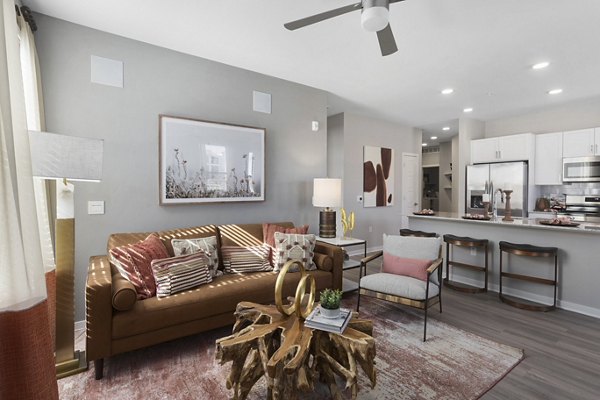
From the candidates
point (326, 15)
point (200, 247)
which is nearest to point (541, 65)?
point (326, 15)

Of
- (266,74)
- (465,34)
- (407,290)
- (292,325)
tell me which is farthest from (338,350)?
(266,74)

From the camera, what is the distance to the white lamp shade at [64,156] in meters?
1.71

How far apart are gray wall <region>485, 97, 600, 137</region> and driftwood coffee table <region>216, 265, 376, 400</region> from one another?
5736mm

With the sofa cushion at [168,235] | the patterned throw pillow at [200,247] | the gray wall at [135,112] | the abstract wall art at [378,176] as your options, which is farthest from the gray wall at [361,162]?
the patterned throw pillow at [200,247]

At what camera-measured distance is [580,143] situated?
4891 mm

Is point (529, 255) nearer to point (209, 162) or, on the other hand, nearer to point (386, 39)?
point (386, 39)

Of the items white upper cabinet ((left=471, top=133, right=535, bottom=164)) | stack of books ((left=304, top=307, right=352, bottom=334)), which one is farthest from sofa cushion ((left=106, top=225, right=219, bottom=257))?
white upper cabinet ((left=471, top=133, right=535, bottom=164))

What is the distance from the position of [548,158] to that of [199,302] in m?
6.09

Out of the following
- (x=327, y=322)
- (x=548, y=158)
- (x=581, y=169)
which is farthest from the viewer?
(x=548, y=158)

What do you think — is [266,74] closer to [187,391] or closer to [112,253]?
[112,253]

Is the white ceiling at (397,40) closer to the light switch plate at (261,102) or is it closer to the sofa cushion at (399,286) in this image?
the light switch plate at (261,102)

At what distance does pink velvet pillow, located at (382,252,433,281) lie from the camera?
115 inches

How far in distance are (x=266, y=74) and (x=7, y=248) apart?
10.8 feet

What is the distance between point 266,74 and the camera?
12.5 feet
